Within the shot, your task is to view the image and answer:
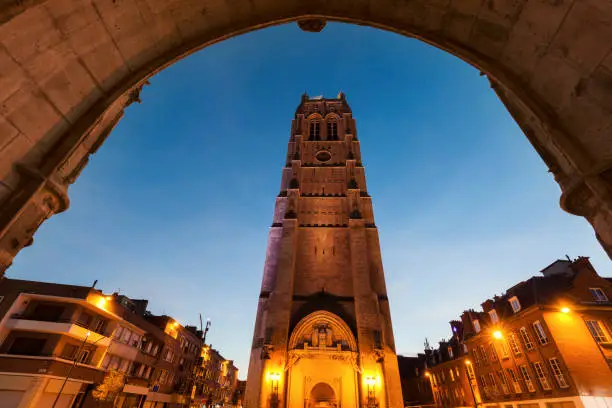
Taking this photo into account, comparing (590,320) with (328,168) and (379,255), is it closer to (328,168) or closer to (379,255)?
(379,255)

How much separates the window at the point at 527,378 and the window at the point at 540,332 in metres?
3.44

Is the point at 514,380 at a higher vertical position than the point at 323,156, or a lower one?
lower

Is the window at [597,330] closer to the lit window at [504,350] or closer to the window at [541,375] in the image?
the window at [541,375]

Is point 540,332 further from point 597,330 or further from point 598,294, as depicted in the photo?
point 598,294

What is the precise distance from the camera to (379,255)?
2456cm

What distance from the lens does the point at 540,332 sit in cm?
2248

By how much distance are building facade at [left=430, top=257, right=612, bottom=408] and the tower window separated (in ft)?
91.7

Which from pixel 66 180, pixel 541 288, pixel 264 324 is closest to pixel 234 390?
pixel 264 324

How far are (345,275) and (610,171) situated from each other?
72.6ft

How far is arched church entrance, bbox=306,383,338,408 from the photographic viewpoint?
733 inches

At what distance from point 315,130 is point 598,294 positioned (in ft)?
108

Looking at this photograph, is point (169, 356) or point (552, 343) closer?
point (552, 343)

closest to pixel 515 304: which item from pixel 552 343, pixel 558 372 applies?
pixel 552 343

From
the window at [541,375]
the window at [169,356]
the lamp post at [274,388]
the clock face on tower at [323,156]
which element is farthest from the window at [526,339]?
the window at [169,356]
